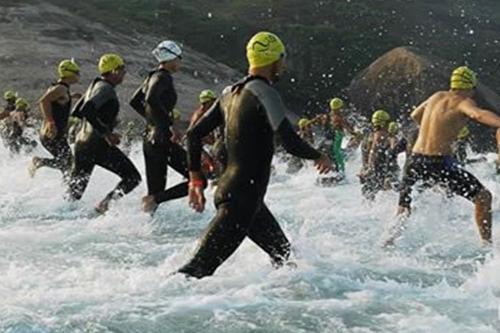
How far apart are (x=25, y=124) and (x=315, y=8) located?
104 feet

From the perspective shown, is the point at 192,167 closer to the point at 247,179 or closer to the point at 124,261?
the point at 247,179

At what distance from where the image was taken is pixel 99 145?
31.4 feet

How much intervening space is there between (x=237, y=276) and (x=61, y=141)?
16.4 feet

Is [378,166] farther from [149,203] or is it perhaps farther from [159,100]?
[159,100]

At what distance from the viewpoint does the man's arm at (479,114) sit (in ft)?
24.0

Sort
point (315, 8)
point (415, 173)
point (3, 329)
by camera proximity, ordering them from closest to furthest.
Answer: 1. point (3, 329)
2. point (415, 173)
3. point (315, 8)

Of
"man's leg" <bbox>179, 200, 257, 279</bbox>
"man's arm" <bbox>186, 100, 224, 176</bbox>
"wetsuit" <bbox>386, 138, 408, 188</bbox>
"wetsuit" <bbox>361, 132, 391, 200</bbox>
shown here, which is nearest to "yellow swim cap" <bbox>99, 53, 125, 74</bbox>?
"man's arm" <bbox>186, 100, 224, 176</bbox>

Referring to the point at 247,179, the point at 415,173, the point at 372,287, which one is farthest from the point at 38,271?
the point at 415,173

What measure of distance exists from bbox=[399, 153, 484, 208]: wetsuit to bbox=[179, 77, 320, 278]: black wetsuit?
2610 millimetres

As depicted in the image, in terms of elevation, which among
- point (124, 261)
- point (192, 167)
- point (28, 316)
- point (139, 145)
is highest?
point (192, 167)

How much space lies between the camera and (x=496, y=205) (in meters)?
12.9

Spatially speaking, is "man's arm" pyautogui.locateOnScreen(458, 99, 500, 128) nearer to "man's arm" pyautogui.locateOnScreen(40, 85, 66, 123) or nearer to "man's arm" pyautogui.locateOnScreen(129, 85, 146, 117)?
"man's arm" pyautogui.locateOnScreen(129, 85, 146, 117)

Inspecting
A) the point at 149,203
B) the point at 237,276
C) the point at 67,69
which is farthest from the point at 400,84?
the point at 237,276

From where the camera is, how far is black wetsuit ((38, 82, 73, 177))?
10742mm
